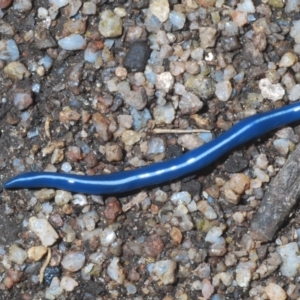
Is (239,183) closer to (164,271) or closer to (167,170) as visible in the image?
(167,170)

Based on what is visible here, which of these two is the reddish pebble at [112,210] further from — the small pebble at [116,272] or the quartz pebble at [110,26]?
the quartz pebble at [110,26]

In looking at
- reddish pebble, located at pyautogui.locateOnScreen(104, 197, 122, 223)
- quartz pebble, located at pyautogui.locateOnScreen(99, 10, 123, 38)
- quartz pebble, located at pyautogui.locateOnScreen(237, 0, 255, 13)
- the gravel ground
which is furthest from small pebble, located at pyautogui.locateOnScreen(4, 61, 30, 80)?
quartz pebble, located at pyautogui.locateOnScreen(237, 0, 255, 13)

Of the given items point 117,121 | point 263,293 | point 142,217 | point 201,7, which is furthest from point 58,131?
point 263,293

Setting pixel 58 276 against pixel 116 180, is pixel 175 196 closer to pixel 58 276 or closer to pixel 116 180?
pixel 116 180

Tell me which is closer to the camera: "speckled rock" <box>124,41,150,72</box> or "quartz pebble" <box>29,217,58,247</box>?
"quartz pebble" <box>29,217,58,247</box>

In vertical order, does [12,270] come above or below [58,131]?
below

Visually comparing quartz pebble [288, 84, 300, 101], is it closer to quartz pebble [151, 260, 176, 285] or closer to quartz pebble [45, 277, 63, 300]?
quartz pebble [151, 260, 176, 285]
